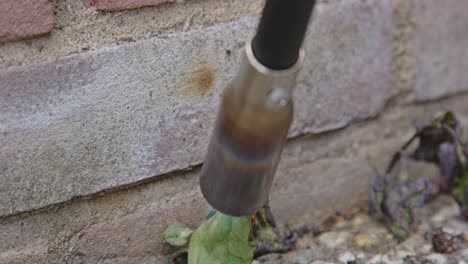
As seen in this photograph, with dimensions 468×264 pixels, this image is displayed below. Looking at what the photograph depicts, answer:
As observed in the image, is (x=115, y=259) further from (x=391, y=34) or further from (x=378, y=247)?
(x=391, y=34)

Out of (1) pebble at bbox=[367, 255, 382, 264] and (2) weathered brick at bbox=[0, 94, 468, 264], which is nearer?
(2) weathered brick at bbox=[0, 94, 468, 264]

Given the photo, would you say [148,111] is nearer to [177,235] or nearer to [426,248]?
[177,235]

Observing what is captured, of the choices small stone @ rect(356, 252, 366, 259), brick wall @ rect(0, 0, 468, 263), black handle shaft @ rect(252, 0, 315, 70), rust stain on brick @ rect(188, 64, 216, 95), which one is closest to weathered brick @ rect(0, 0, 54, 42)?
brick wall @ rect(0, 0, 468, 263)

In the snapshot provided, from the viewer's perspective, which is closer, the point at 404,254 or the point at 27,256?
the point at 27,256

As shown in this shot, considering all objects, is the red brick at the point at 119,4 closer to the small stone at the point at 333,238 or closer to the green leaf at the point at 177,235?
the green leaf at the point at 177,235

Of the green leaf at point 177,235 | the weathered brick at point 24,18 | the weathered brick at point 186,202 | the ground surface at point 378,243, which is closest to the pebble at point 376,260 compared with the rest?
the ground surface at point 378,243

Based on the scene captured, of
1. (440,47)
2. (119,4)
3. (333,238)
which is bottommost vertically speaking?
(333,238)

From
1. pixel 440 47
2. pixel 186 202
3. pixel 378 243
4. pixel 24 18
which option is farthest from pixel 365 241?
pixel 24 18

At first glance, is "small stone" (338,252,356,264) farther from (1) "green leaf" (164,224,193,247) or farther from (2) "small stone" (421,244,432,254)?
(1) "green leaf" (164,224,193,247)
